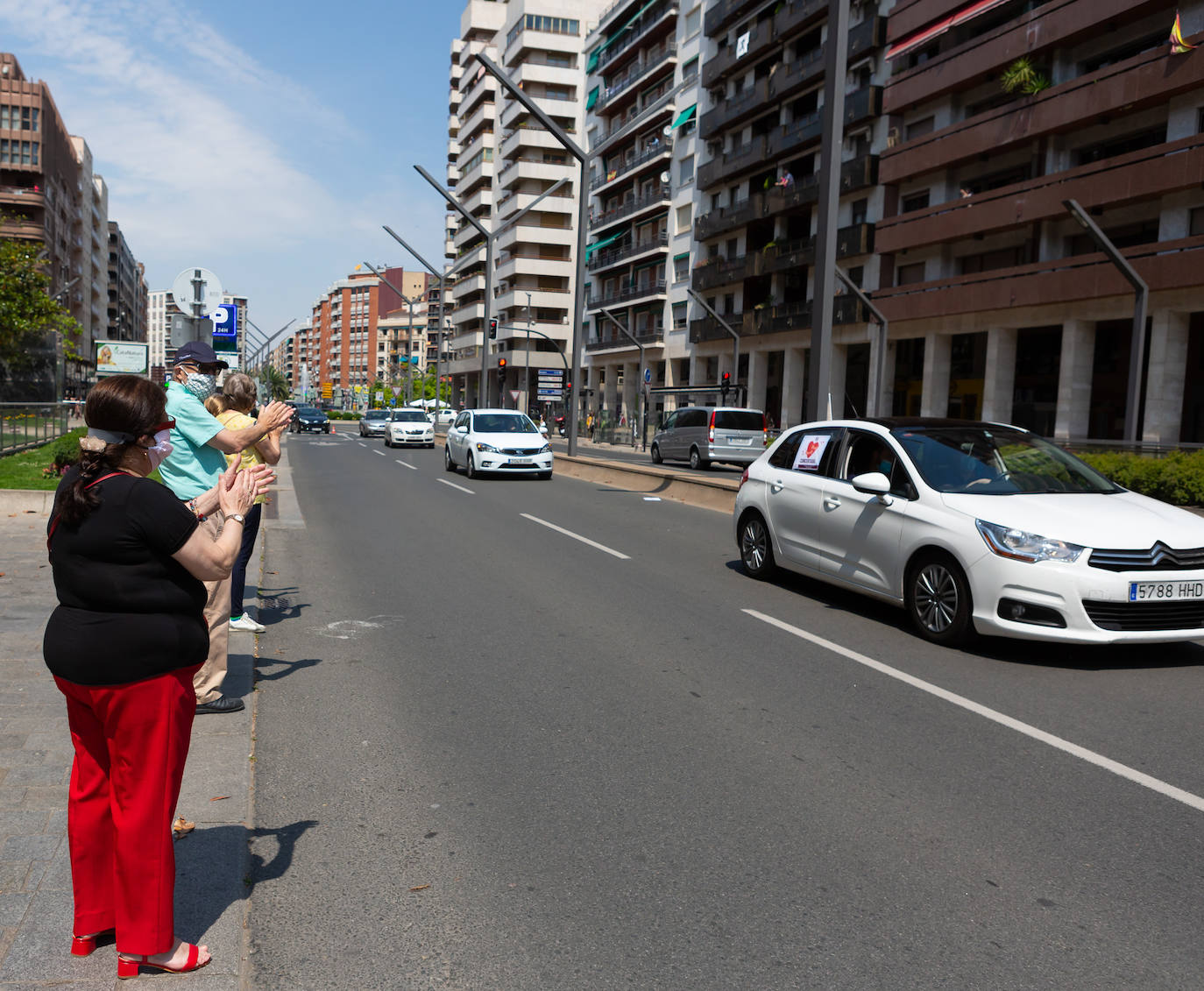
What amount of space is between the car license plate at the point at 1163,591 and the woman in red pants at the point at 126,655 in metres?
5.48

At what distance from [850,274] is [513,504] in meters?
31.2

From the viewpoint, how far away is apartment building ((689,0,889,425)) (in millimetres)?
43250

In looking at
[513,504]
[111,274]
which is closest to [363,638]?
[513,504]

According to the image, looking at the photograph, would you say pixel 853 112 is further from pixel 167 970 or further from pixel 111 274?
pixel 111 274

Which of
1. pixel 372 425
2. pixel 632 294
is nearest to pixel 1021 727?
pixel 372 425

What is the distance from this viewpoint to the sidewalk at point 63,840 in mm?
2914

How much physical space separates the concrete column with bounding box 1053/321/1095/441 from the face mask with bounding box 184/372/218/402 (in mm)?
30827

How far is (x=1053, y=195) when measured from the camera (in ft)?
107

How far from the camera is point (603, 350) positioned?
70188mm

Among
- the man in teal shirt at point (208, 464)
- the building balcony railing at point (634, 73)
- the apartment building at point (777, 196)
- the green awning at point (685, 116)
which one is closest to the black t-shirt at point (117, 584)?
the man in teal shirt at point (208, 464)

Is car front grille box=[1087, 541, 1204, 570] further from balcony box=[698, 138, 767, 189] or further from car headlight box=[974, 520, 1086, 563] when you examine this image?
balcony box=[698, 138, 767, 189]

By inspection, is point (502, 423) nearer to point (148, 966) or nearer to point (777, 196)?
point (148, 966)

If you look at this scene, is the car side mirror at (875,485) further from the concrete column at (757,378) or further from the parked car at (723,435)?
the concrete column at (757,378)

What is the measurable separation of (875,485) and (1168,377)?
1000 inches
